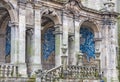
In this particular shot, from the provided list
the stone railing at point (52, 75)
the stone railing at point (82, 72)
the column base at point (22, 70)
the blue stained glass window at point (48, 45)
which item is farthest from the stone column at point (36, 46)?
the blue stained glass window at point (48, 45)

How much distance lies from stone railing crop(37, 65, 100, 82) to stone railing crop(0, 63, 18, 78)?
55.6 inches

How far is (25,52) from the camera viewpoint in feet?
63.0

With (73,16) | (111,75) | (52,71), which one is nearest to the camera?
(52,71)

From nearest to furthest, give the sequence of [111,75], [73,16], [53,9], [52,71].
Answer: [52,71], [53,9], [73,16], [111,75]

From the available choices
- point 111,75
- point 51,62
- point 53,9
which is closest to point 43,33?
point 51,62

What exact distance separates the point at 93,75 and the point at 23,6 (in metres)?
5.69

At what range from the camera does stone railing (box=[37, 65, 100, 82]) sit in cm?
1773

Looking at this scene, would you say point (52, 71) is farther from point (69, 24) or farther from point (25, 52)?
point (69, 24)

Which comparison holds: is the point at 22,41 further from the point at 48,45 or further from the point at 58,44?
the point at 48,45

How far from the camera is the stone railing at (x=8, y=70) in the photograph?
16781 millimetres

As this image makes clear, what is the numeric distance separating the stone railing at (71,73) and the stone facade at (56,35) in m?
0.78

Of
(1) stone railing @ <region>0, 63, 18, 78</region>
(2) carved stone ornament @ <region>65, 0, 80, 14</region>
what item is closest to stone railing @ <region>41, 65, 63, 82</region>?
(1) stone railing @ <region>0, 63, 18, 78</region>

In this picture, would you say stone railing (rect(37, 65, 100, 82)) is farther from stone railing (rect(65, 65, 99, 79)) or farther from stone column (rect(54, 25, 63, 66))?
stone column (rect(54, 25, 63, 66))

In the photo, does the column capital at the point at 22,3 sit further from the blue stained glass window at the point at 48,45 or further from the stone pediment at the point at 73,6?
the blue stained glass window at the point at 48,45
